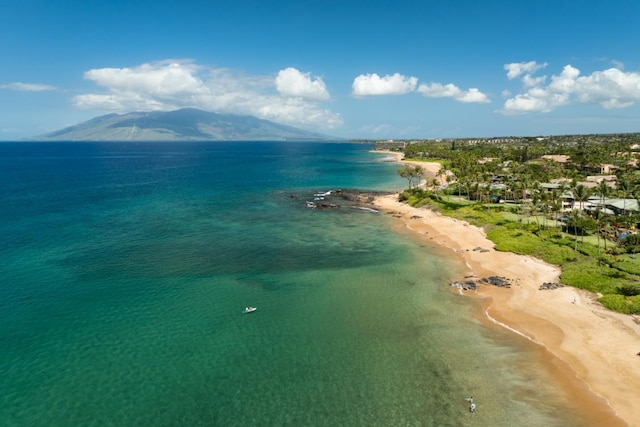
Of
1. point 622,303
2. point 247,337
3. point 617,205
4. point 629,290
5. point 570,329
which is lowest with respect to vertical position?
point 570,329

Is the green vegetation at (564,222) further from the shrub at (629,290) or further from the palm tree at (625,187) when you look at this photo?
the palm tree at (625,187)

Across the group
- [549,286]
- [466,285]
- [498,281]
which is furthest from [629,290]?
[466,285]

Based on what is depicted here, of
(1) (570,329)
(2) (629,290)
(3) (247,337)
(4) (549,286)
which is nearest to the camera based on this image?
(3) (247,337)

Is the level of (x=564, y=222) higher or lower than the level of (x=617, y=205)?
lower

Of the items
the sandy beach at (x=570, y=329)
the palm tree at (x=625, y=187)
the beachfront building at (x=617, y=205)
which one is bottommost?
the sandy beach at (x=570, y=329)

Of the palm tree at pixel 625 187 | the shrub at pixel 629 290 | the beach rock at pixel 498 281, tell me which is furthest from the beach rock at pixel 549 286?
the palm tree at pixel 625 187

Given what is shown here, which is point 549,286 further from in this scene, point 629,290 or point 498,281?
point 629,290
